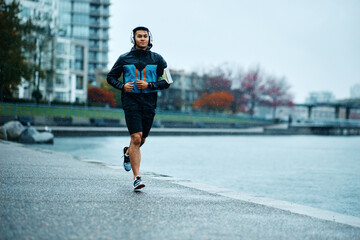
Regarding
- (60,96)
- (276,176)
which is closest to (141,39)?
(276,176)

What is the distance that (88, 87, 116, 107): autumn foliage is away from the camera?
75.4 m

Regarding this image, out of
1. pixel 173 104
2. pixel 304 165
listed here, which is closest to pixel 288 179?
pixel 304 165

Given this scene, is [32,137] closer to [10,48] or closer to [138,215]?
[10,48]

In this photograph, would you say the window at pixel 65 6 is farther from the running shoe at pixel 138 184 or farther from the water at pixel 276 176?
the running shoe at pixel 138 184

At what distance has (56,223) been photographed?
399cm

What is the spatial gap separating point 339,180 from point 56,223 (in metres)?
11.1

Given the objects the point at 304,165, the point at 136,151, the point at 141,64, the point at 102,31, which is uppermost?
the point at 102,31

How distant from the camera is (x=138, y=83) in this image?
5969mm

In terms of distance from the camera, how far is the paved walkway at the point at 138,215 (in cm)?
380

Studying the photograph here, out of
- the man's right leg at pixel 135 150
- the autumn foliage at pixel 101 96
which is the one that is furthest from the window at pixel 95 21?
the man's right leg at pixel 135 150

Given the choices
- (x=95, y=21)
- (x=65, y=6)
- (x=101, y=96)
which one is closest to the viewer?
(x=101, y=96)

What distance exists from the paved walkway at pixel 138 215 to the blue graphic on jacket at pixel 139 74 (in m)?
1.19

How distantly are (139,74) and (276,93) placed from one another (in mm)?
94453

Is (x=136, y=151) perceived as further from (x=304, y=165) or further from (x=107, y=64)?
(x=107, y=64)
